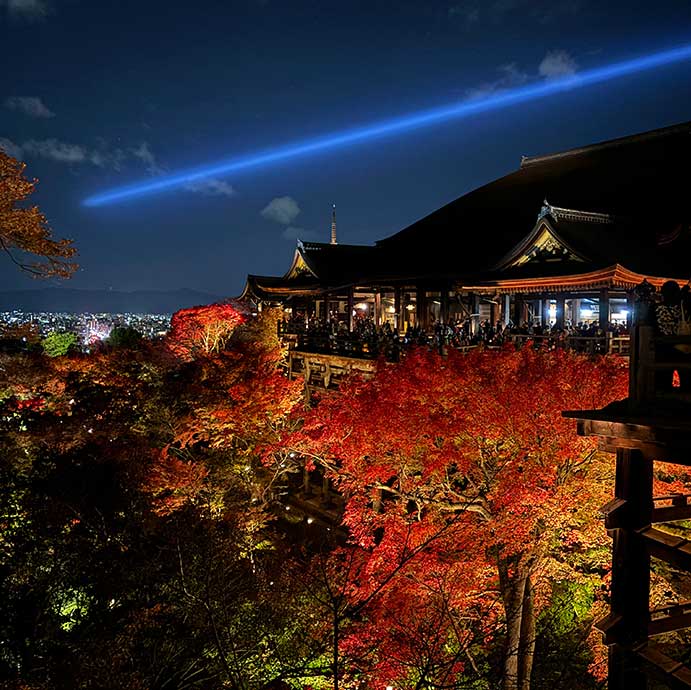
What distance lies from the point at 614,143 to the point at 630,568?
38.3 meters

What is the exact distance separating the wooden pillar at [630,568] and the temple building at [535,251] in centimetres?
1348

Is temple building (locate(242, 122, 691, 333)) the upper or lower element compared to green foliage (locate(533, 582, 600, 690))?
upper

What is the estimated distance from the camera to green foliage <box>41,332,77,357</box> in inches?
1892

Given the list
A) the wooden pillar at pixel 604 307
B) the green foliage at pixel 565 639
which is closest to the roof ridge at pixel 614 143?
the wooden pillar at pixel 604 307

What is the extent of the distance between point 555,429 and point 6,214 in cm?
1165

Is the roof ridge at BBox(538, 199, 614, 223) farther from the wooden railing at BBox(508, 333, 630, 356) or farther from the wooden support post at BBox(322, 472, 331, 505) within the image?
the wooden support post at BBox(322, 472, 331, 505)

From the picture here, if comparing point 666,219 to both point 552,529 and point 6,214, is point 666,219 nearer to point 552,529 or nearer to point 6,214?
point 552,529

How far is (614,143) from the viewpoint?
120 feet

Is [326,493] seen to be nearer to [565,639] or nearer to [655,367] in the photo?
[565,639]

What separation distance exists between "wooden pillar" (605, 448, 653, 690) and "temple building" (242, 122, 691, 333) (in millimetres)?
13478

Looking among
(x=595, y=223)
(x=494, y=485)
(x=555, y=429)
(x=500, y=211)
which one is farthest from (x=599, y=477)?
(x=500, y=211)

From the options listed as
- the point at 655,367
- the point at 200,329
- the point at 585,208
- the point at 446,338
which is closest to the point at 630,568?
the point at 655,367

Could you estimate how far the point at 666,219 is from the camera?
1031 inches

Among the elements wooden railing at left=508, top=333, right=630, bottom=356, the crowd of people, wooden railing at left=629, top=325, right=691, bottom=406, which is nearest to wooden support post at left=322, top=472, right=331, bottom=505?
the crowd of people
